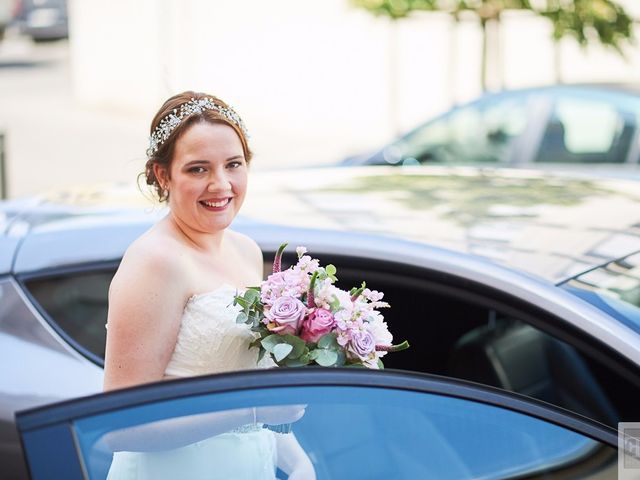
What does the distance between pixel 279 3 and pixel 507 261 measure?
502 inches

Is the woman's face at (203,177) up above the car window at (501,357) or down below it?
above

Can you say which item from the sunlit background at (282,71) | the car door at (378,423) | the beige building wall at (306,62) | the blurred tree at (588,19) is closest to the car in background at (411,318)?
the car door at (378,423)

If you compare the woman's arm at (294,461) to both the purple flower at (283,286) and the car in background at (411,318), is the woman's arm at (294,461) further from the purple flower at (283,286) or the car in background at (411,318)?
the purple flower at (283,286)

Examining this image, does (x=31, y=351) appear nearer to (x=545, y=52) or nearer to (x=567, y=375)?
(x=567, y=375)

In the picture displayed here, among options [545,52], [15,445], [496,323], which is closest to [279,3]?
[545,52]

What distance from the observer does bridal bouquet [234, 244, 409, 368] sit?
209 cm

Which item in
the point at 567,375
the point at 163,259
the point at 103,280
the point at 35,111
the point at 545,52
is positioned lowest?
the point at 35,111

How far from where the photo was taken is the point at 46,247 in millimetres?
2912

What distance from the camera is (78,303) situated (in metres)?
2.96

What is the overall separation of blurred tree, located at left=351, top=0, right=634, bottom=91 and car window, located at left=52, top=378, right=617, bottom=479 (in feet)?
28.5

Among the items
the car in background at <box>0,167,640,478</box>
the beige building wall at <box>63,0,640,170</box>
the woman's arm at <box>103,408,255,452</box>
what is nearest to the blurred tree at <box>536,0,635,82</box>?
the beige building wall at <box>63,0,640,170</box>

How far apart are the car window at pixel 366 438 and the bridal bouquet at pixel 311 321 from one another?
0.26 meters

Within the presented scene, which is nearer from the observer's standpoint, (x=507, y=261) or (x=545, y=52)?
(x=507, y=261)

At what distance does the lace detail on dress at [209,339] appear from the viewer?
215cm
